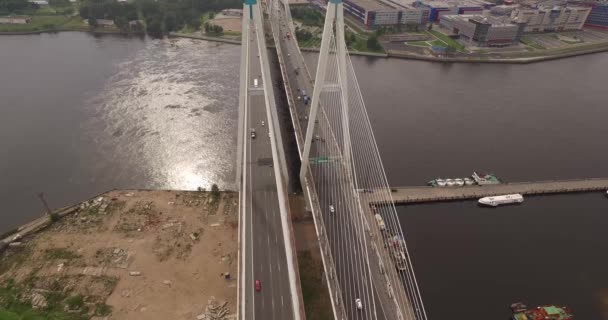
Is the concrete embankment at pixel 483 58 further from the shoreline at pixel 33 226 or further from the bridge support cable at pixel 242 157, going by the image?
the shoreline at pixel 33 226

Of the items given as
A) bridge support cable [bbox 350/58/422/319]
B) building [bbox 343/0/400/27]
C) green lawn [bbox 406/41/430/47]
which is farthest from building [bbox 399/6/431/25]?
bridge support cable [bbox 350/58/422/319]

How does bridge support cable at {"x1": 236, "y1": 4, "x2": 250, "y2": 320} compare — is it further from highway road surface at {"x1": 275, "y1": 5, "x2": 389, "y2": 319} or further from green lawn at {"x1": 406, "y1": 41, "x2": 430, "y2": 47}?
green lawn at {"x1": 406, "y1": 41, "x2": 430, "y2": 47}

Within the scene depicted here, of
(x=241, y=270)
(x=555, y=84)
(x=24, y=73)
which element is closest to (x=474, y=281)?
(x=241, y=270)

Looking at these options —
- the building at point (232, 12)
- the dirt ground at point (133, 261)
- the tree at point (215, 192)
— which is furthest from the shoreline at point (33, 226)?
the building at point (232, 12)

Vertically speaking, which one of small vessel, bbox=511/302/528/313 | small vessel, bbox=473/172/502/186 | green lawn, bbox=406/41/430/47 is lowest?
small vessel, bbox=511/302/528/313

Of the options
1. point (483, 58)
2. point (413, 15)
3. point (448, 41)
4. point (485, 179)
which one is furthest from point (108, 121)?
point (413, 15)

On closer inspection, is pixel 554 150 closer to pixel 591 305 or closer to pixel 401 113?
pixel 401 113

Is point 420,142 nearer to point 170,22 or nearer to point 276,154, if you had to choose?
point 276,154
